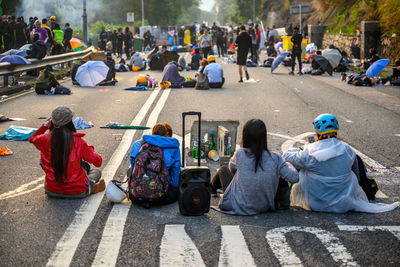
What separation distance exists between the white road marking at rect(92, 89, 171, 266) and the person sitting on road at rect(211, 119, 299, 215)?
1.11 m

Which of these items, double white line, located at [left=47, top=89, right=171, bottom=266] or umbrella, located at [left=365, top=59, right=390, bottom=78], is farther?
umbrella, located at [left=365, top=59, right=390, bottom=78]

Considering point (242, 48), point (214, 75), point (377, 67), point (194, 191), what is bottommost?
point (194, 191)

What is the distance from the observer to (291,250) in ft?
17.1

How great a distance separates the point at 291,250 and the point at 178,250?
1.00 metres

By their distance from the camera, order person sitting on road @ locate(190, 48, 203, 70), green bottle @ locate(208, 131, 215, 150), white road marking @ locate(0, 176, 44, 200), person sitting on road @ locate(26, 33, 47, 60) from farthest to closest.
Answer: person sitting on road @ locate(190, 48, 203, 70)
person sitting on road @ locate(26, 33, 47, 60)
green bottle @ locate(208, 131, 215, 150)
white road marking @ locate(0, 176, 44, 200)

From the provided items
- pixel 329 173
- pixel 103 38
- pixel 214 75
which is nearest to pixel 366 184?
pixel 329 173

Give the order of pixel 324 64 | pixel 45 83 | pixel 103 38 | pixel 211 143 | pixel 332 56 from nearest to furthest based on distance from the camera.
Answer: pixel 211 143 < pixel 45 83 < pixel 324 64 < pixel 332 56 < pixel 103 38

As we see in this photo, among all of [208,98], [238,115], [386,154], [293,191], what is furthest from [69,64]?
[293,191]

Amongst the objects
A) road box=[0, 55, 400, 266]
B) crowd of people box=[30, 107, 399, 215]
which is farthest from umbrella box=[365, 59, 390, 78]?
crowd of people box=[30, 107, 399, 215]

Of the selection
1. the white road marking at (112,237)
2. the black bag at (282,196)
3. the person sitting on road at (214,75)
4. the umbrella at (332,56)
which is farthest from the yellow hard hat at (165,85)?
the black bag at (282,196)

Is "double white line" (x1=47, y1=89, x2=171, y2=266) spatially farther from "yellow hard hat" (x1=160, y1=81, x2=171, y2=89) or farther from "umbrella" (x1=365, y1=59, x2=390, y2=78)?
"umbrella" (x1=365, y1=59, x2=390, y2=78)

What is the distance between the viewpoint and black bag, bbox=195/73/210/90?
740 inches

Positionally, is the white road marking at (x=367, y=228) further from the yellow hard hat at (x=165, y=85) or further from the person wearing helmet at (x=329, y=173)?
the yellow hard hat at (x=165, y=85)

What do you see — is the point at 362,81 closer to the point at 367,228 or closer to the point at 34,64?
the point at 34,64
